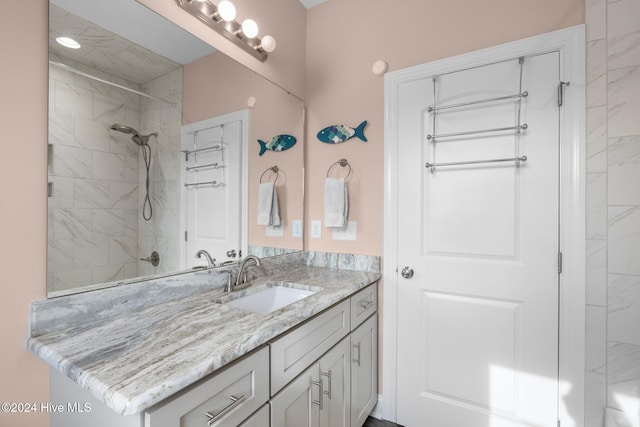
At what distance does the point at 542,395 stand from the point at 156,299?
186 cm

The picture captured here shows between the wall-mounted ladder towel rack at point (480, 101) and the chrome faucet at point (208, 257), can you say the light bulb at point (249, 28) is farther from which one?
the chrome faucet at point (208, 257)

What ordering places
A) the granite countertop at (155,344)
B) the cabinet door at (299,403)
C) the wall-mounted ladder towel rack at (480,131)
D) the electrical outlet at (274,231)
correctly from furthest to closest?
the electrical outlet at (274,231) → the wall-mounted ladder towel rack at (480,131) → the cabinet door at (299,403) → the granite countertop at (155,344)

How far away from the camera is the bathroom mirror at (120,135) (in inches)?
38.0

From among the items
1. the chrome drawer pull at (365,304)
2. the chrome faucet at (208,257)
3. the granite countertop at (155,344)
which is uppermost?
the chrome faucet at (208,257)

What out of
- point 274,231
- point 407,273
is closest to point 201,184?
point 274,231

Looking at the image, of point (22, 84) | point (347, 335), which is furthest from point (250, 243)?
point (22, 84)

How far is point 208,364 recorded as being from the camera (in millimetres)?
740

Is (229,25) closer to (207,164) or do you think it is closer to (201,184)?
(207,164)

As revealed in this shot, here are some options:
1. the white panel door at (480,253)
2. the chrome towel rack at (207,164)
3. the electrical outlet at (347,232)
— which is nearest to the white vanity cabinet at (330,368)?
the white panel door at (480,253)

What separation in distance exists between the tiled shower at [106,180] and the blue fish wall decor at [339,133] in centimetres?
97

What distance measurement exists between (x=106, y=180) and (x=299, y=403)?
110cm

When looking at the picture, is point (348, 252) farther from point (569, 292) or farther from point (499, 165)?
point (569, 292)

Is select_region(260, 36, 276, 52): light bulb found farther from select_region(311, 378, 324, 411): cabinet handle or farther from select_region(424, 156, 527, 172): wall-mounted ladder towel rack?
select_region(311, 378, 324, 411): cabinet handle

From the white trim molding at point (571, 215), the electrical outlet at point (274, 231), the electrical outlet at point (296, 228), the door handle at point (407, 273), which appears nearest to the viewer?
the white trim molding at point (571, 215)
